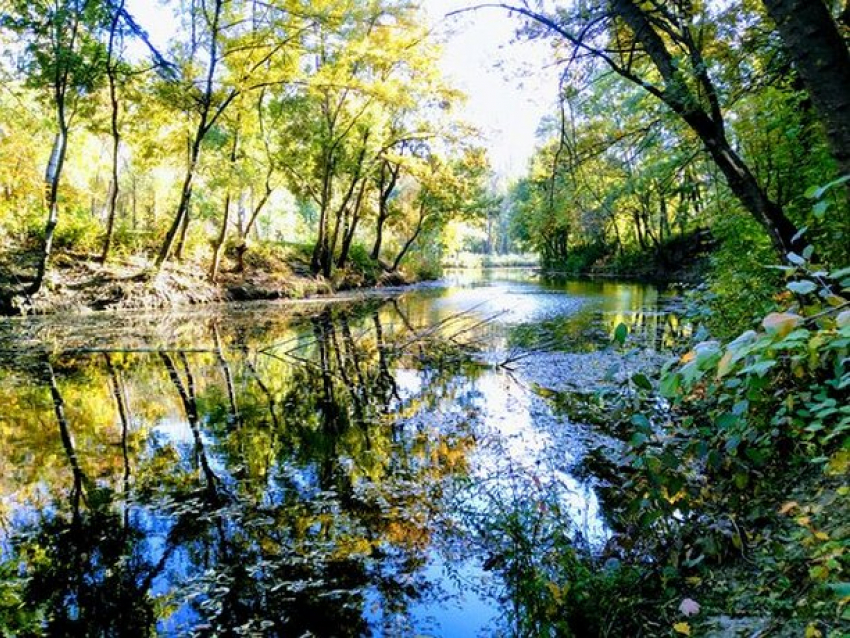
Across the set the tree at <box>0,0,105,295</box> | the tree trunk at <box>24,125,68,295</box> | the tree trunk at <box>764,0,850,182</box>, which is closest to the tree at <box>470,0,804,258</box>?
the tree trunk at <box>764,0,850,182</box>

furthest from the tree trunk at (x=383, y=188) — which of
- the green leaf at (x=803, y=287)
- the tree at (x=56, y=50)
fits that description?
the green leaf at (x=803, y=287)

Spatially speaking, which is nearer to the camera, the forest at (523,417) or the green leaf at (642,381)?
the green leaf at (642,381)

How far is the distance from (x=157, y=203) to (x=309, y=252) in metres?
10.7

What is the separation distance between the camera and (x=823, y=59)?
84.7 inches

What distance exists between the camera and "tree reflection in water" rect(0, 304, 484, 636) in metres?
2.96

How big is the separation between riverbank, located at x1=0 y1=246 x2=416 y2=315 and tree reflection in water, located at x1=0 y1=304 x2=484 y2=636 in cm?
962

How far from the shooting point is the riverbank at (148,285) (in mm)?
16016

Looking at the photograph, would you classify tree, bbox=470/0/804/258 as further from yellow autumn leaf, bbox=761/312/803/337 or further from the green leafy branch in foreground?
yellow autumn leaf, bbox=761/312/803/337

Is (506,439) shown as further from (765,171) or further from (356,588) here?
(765,171)

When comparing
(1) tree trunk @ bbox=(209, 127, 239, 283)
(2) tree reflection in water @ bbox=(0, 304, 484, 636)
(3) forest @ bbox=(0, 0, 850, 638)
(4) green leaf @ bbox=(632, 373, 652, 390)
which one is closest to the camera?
(4) green leaf @ bbox=(632, 373, 652, 390)

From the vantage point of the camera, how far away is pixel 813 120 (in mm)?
5730

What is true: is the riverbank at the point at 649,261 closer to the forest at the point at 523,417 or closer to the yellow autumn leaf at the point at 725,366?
the forest at the point at 523,417

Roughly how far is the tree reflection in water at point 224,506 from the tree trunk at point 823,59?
10.3 ft

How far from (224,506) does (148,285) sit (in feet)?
56.2
